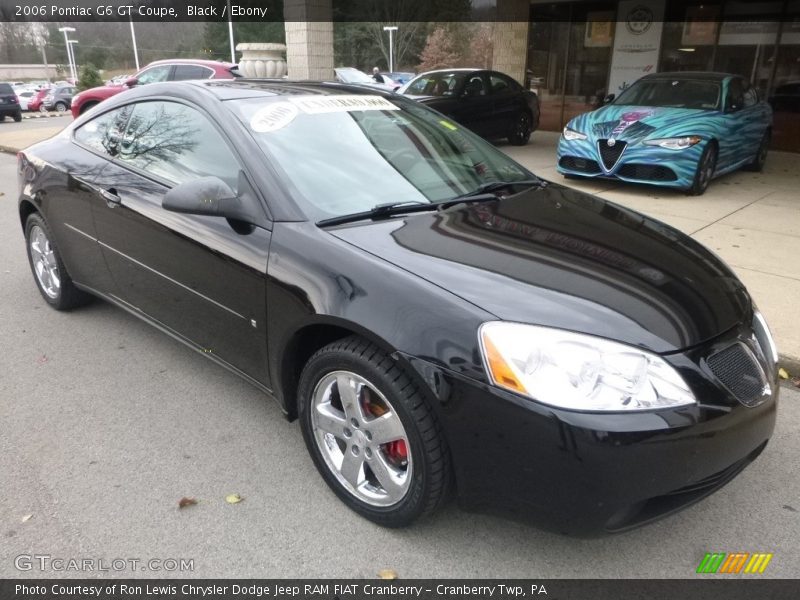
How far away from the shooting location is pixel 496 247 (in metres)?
2.35

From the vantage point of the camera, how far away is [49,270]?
4367 millimetres

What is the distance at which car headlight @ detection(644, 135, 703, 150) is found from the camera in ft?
24.8

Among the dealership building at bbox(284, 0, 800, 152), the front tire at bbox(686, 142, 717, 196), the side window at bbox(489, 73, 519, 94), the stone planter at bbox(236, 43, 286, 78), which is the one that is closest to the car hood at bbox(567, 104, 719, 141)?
the front tire at bbox(686, 142, 717, 196)

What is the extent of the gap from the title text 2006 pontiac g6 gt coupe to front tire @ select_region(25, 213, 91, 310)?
830 mm

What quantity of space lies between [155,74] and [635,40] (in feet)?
34.8

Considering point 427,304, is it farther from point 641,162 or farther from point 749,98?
point 749,98

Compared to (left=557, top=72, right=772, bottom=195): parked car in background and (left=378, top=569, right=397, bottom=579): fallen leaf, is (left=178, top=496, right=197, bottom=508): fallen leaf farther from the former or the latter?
(left=557, top=72, right=772, bottom=195): parked car in background

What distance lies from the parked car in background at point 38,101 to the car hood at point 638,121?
99.5 feet

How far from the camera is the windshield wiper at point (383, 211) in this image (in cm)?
252

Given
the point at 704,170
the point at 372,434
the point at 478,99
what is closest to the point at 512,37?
the point at 478,99

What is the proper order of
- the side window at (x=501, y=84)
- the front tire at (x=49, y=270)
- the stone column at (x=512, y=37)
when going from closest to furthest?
the front tire at (x=49, y=270) < the side window at (x=501, y=84) < the stone column at (x=512, y=37)

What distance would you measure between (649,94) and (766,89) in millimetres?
5898

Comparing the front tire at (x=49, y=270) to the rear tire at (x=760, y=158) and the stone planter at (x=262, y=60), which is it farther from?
the stone planter at (x=262, y=60)

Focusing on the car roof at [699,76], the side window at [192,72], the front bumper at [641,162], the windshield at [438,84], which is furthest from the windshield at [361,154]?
the side window at [192,72]
